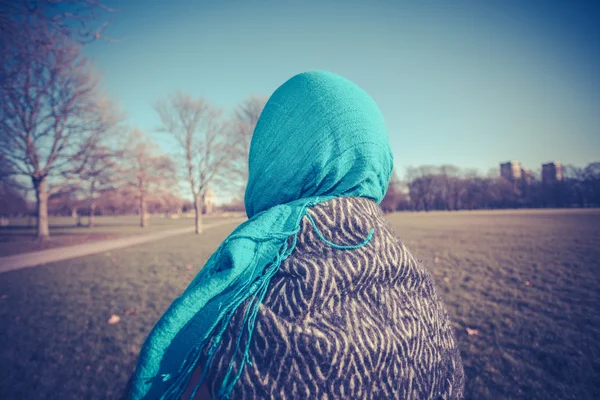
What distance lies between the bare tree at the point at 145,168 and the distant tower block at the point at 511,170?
77.0 m

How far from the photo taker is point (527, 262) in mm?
7020

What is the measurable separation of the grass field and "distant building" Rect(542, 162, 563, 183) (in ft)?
218

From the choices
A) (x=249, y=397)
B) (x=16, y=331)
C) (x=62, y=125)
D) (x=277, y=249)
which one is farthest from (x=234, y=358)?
(x=62, y=125)

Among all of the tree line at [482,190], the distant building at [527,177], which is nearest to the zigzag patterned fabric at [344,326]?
the tree line at [482,190]

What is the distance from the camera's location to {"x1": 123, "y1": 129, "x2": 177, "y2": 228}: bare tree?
17.8 m

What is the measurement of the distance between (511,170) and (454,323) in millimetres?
83432

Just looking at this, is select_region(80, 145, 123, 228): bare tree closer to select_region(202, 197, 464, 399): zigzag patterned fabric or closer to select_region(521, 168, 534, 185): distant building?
select_region(202, 197, 464, 399): zigzag patterned fabric

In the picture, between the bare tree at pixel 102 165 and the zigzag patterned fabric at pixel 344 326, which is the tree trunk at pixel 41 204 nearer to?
the bare tree at pixel 102 165

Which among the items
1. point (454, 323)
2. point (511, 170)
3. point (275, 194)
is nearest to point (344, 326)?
point (275, 194)

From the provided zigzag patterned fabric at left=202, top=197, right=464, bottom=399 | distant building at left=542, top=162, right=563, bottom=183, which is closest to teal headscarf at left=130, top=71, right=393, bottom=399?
zigzag patterned fabric at left=202, top=197, right=464, bottom=399

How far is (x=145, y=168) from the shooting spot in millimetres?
18094

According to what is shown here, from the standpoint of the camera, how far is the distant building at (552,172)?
5483 centimetres

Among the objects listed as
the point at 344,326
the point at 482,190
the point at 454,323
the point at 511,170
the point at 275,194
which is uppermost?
the point at 511,170

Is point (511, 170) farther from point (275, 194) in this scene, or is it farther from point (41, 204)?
point (41, 204)
